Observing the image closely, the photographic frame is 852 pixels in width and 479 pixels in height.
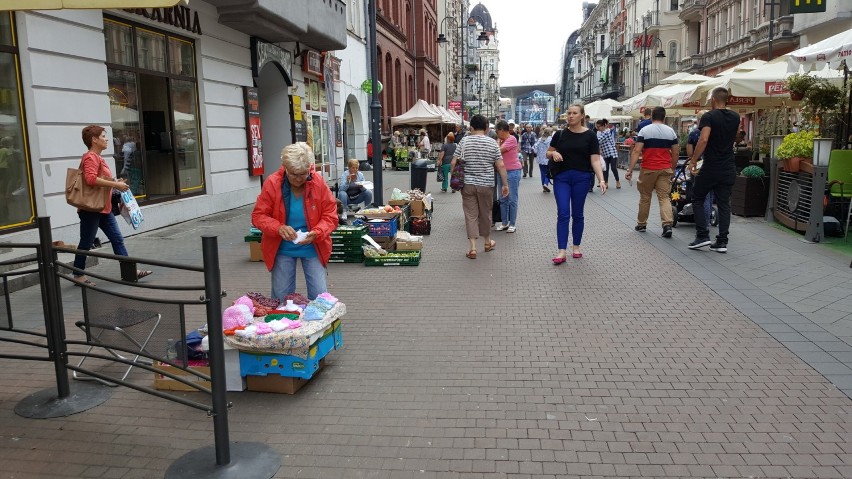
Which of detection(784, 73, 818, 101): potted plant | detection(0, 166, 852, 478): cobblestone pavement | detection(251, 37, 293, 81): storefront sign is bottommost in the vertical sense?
detection(0, 166, 852, 478): cobblestone pavement

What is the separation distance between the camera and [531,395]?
4.46m

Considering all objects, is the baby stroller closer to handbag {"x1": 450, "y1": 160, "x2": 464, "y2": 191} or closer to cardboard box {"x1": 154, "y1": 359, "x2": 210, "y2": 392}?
handbag {"x1": 450, "y1": 160, "x2": 464, "y2": 191}

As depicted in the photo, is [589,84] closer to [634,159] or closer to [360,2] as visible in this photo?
[360,2]

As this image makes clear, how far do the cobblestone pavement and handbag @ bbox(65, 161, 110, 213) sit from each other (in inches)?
43.1

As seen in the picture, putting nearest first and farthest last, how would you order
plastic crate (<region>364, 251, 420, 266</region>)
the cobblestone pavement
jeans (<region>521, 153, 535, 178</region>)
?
the cobblestone pavement → plastic crate (<region>364, 251, 420, 266</region>) → jeans (<region>521, 153, 535, 178</region>)

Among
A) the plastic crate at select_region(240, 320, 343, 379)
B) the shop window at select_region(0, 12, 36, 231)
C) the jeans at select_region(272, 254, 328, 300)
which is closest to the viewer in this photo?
the plastic crate at select_region(240, 320, 343, 379)

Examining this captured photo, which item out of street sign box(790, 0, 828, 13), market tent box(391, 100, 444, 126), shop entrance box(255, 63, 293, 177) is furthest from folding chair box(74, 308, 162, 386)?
market tent box(391, 100, 444, 126)

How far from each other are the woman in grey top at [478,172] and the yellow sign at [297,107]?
1083 centimetres

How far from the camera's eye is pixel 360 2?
92.0 feet

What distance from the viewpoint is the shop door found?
12266mm

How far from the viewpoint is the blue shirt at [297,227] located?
5.27 metres

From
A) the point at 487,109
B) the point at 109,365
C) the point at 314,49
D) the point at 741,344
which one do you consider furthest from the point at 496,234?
the point at 487,109

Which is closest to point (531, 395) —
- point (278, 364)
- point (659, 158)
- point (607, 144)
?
Result: point (278, 364)

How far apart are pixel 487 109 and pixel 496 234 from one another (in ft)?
395
